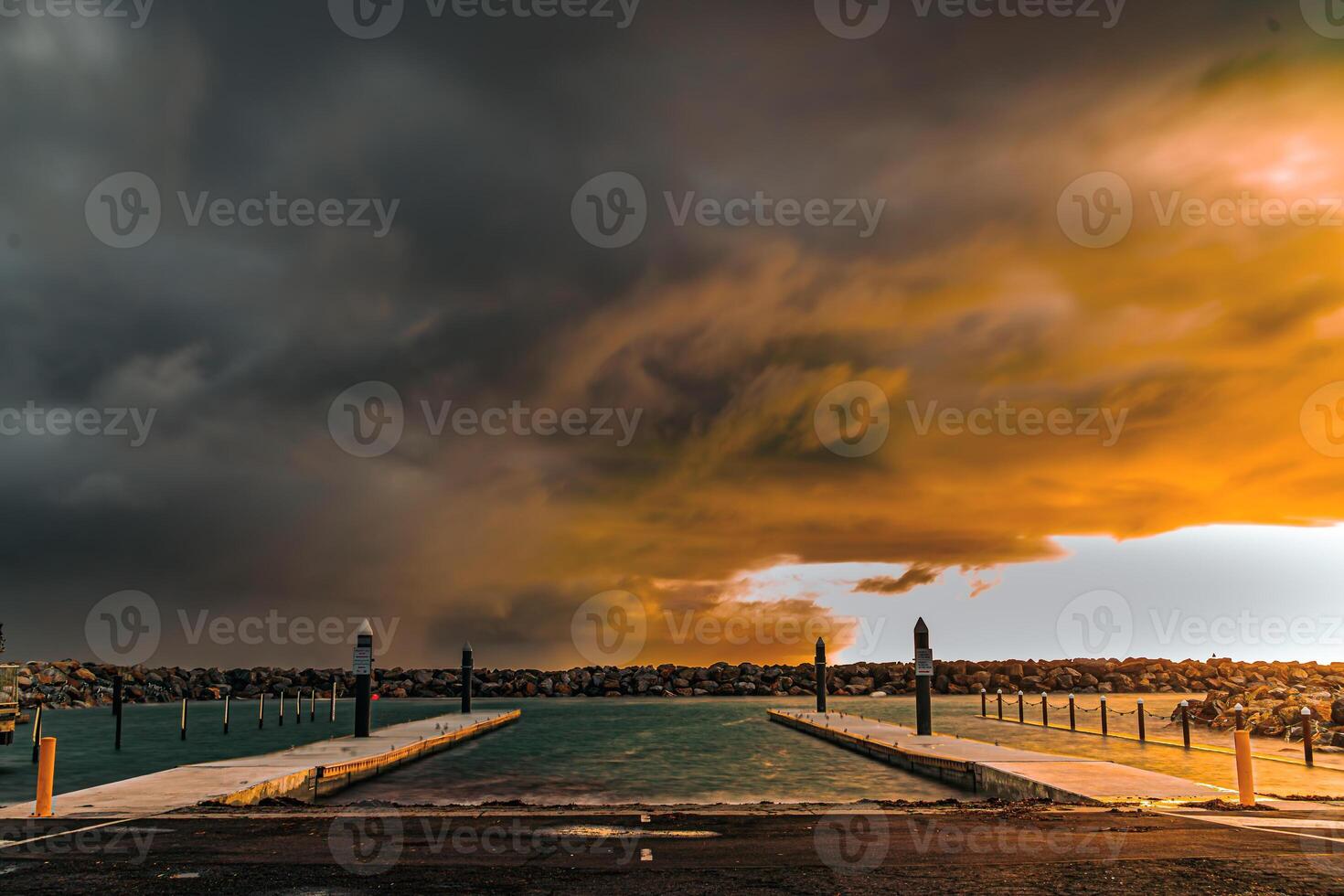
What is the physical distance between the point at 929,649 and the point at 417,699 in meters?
78.2

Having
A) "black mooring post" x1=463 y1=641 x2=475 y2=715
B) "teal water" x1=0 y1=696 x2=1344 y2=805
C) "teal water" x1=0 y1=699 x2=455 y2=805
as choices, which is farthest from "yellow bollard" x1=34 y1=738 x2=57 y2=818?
"black mooring post" x1=463 y1=641 x2=475 y2=715

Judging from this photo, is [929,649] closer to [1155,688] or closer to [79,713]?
[79,713]

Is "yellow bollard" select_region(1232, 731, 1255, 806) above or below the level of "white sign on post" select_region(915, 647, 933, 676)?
below

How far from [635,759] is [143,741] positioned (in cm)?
2625

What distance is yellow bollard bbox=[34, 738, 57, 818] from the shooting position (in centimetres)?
1353

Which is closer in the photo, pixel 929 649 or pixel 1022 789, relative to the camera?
pixel 1022 789

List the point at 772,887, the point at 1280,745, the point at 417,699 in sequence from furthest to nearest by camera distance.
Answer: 1. the point at 417,699
2. the point at 1280,745
3. the point at 772,887

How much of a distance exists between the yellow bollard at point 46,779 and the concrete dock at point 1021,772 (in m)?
15.2

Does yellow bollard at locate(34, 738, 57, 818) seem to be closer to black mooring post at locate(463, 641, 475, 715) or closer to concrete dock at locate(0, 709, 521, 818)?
concrete dock at locate(0, 709, 521, 818)

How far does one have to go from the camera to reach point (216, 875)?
1033cm

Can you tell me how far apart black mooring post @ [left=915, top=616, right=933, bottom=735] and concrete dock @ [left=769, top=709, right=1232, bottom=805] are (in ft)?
1.69

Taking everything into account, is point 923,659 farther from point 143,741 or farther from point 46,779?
point 143,741

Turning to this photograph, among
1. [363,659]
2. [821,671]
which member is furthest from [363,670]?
[821,671]

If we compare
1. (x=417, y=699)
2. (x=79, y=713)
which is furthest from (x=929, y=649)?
(x=417, y=699)
